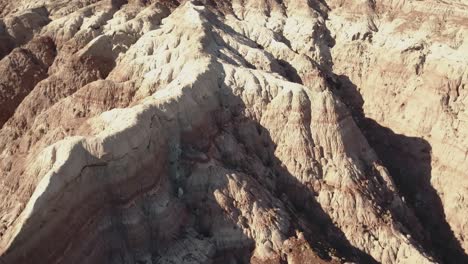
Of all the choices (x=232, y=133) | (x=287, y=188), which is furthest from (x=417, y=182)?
(x=232, y=133)

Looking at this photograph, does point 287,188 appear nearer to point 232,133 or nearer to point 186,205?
point 232,133

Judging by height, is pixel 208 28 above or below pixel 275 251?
above

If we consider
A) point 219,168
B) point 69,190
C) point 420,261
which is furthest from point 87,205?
point 420,261

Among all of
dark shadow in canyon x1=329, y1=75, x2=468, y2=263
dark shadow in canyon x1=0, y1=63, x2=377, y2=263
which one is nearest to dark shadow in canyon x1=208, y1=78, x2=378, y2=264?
dark shadow in canyon x1=0, y1=63, x2=377, y2=263

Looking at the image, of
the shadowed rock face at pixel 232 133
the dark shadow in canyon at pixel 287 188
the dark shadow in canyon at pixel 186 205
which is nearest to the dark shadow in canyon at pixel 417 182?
the shadowed rock face at pixel 232 133

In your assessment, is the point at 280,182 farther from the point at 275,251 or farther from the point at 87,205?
the point at 87,205

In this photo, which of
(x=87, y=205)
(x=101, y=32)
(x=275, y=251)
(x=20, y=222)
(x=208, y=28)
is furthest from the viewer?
(x=101, y=32)

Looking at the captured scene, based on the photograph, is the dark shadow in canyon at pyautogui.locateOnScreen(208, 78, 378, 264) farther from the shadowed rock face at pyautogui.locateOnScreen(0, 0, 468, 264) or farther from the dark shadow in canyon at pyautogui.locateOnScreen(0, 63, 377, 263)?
the shadowed rock face at pyautogui.locateOnScreen(0, 0, 468, 264)
